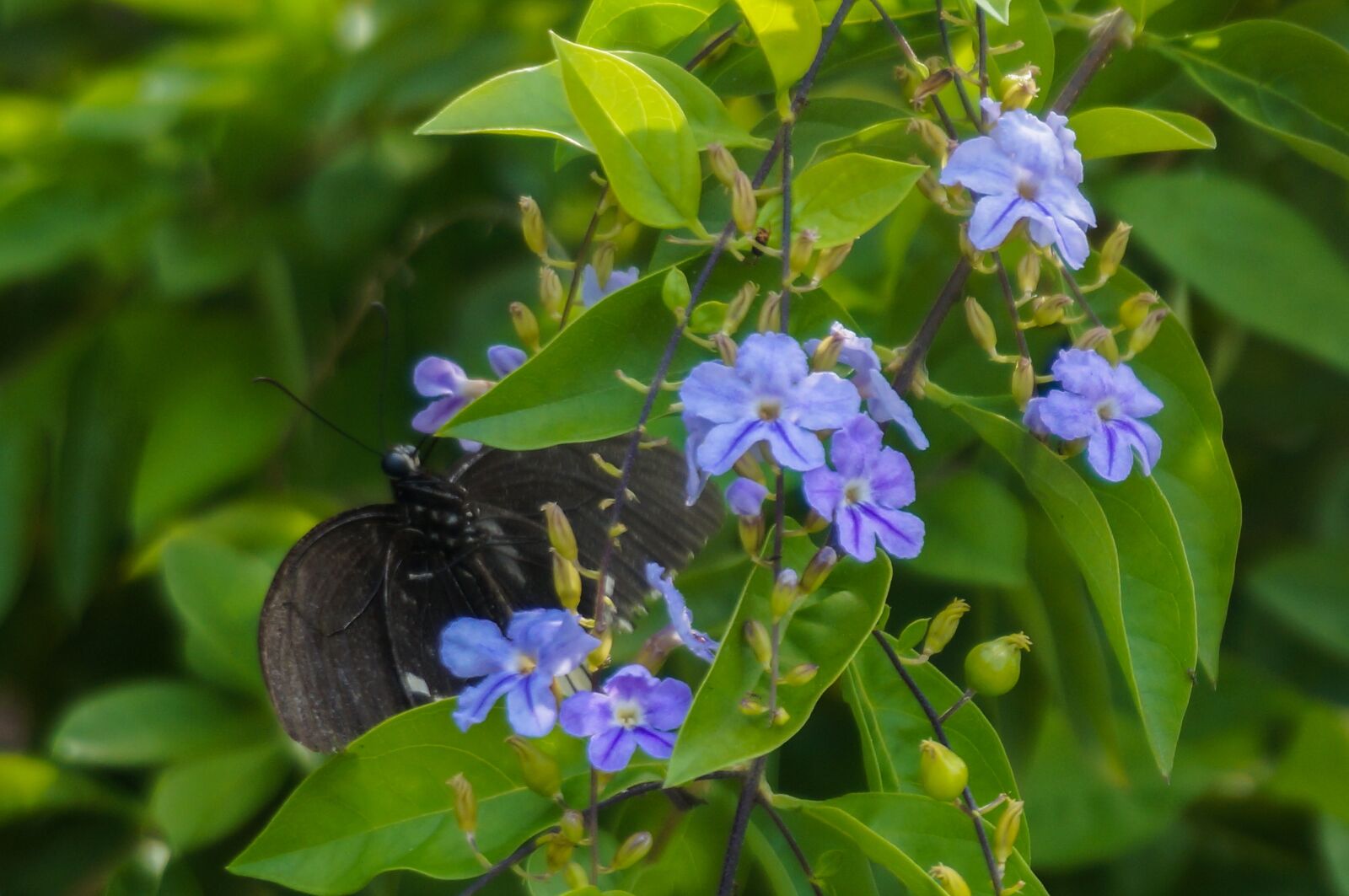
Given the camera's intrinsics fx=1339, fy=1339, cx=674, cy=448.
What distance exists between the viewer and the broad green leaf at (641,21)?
3.18ft

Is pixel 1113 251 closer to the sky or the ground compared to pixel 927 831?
closer to the sky

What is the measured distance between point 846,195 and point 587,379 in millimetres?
201

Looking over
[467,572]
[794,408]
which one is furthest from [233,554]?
[794,408]

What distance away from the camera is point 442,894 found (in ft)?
3.92

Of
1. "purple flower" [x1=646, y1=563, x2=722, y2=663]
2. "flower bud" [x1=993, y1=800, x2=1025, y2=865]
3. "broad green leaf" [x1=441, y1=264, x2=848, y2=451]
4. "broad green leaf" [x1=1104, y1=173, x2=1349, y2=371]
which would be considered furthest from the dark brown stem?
"broad green leaf" [x1=1104, y1=173, x2=1349, y2=371]

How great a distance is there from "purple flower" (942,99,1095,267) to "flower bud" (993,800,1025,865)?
0.33 meters

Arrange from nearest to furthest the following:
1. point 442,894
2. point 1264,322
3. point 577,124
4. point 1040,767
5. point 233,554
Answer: point 577,124 → point 442,894 → point 1264,322 → point 233,554 → point 1040,767

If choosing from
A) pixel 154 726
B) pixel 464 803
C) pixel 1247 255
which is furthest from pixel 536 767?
pixel 1247 255

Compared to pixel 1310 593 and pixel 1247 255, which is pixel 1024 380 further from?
pixel 1310 593

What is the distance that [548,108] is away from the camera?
873 millimetres

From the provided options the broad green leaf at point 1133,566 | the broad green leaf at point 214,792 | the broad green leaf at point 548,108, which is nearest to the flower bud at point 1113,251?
the broad green leaf at point 1133,566

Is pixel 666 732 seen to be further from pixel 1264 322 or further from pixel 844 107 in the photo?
pixel 1264 322

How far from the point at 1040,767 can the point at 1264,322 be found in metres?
0.62

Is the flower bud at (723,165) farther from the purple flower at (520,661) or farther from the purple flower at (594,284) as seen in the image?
the purple flower at (520,661)
